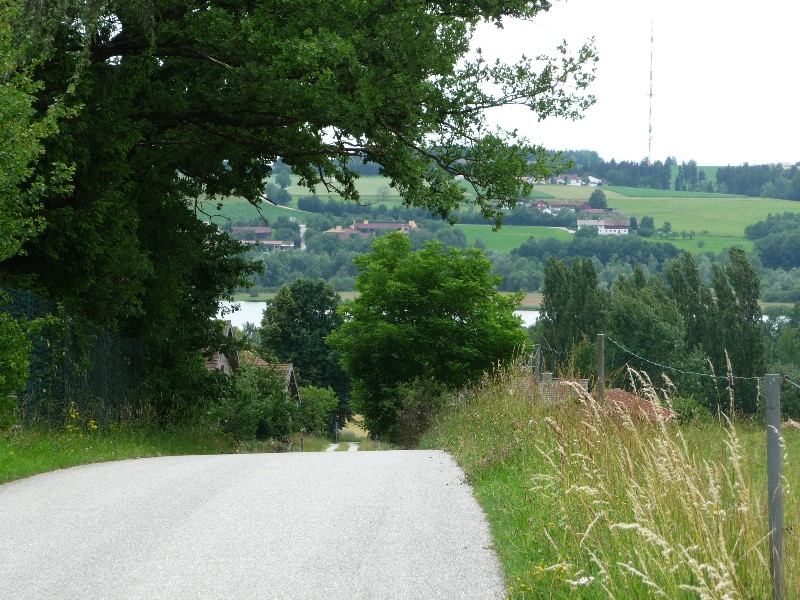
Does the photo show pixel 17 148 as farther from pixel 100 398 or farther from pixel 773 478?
pixel 773 478

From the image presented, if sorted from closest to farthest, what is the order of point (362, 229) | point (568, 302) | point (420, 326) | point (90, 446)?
point (90, 446) < point (420, 326) < point (568, 302) < point (362, 229)

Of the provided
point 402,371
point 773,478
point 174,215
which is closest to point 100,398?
point 174,215

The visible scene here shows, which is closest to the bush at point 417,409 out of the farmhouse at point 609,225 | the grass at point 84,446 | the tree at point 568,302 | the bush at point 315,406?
the grass at point 84,446

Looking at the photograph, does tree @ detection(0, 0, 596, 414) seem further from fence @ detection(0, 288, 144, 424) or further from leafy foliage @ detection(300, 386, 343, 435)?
leafy foliage @ detection(300, 386, 343, 435)

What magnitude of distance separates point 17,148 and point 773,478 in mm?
10887

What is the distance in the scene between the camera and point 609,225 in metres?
192

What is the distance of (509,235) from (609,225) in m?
22.4

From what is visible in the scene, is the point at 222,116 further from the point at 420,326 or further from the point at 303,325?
the point at 303,325

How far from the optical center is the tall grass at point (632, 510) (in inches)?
203

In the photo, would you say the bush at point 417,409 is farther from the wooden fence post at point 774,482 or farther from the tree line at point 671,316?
the tree line at point 671,316

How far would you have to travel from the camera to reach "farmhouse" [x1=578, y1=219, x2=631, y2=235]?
606ft

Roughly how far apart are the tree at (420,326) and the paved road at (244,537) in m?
33.9

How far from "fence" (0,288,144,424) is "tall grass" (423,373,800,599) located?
7.46m

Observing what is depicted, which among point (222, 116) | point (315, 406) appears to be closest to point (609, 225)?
point (315, 406)
